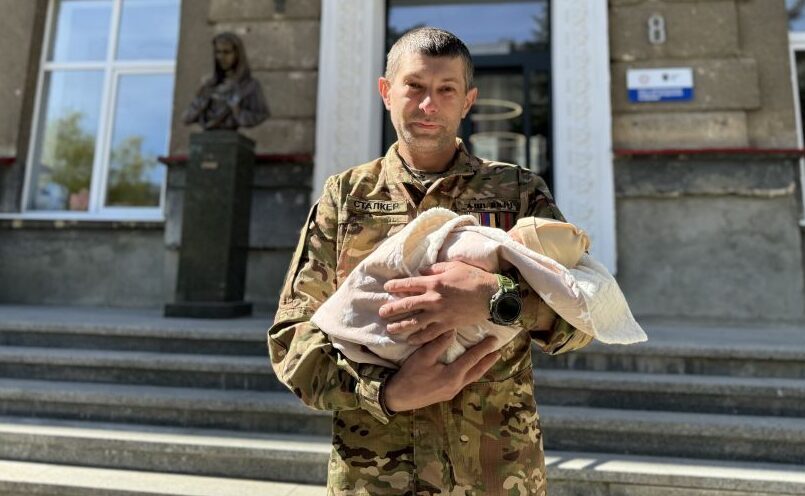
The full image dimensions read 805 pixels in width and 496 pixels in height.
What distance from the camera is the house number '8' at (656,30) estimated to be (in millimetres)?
4773

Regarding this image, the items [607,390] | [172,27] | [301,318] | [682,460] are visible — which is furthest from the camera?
[172,27]

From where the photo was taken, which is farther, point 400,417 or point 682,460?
point 682,460

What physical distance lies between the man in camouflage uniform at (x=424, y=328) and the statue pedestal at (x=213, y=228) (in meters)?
3.52

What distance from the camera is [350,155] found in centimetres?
506

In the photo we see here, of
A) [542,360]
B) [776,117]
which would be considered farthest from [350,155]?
[776,117]

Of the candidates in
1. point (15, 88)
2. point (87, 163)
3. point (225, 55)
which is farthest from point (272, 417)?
point (15, 88)

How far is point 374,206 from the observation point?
1146 millimetres

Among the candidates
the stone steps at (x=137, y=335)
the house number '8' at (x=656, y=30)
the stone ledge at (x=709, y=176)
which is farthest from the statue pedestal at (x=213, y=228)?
the house number '8' at (x=656, y=30)

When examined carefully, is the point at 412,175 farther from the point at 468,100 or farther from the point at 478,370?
the point at 478,370

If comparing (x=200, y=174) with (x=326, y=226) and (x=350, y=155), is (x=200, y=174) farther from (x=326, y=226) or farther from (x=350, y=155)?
(x=326, y=226)

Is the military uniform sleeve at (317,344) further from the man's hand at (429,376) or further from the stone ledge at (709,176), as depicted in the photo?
the stone ledge at (709,176)

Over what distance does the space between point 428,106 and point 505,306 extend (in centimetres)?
47

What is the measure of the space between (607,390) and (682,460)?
511 mm

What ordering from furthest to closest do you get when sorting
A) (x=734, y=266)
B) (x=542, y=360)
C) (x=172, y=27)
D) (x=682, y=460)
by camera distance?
(x=172, y=27)
(x=734, y=266)
(x=542, y=360)
(x=682, y=460)
